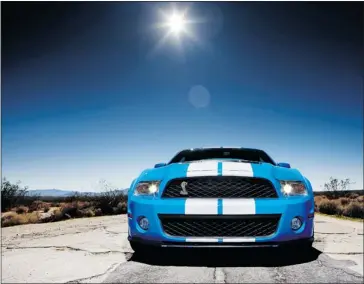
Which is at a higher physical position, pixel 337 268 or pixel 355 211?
pixel 355 211

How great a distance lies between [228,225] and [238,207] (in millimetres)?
199

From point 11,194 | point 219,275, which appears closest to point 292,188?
point 219,275

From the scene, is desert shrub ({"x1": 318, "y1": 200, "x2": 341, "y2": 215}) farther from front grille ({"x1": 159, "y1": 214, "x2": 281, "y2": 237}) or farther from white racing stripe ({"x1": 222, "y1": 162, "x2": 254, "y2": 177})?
front grille ({"x1": 159, "y1": 214, "x2": 281, "y2": 237})

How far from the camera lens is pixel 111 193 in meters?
14.0

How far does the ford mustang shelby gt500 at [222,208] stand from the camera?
328 centimetres

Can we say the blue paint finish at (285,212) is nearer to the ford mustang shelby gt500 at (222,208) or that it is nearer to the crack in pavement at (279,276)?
the ford mustang shelby gt500 at (222,208)

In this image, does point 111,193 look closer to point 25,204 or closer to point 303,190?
point 25,204

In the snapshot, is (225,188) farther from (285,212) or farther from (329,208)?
(329,208)

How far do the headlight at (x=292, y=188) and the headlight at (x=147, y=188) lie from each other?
1262 millimetres

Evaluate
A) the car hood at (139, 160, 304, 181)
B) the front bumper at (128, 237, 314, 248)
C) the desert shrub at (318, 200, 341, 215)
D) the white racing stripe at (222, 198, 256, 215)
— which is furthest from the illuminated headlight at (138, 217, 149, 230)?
the desert shrub at (318, 200, 341, 215)

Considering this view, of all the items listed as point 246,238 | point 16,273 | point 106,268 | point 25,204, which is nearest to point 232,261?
point 246,238

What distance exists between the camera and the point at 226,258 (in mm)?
3631

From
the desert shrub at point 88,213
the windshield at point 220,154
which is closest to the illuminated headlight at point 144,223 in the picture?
the windshield at point 220,154

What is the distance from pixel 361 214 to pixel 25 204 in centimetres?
1766
